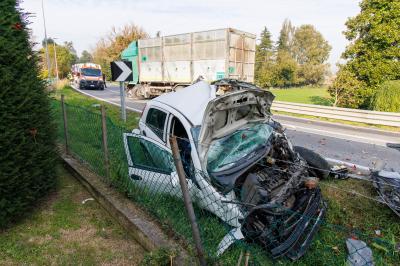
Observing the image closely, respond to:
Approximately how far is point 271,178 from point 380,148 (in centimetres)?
588

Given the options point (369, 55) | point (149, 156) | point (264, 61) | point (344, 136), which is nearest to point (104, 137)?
point (149, 156)

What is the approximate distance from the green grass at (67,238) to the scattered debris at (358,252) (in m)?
2.29

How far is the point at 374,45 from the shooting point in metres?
15.6

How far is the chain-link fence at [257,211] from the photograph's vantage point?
3.02 meters

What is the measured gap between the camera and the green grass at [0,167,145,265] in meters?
3.29

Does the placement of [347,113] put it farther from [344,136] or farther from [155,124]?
[155,124]

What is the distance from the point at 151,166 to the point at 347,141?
276 inches

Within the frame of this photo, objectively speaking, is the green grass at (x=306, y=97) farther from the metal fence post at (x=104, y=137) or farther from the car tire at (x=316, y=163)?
the metal fence post at (x=104, y=137)

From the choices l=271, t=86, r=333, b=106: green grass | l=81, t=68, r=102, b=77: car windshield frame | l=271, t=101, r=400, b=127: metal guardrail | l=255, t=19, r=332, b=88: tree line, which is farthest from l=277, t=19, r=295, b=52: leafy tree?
l=271, t=101, r=400, b=127: metal guardrail

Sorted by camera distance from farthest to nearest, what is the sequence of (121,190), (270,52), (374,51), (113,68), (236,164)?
(270,52)
(374,51)
(113,68)
(121,190)
(236,164)

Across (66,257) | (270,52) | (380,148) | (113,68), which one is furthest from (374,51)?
(270,52)

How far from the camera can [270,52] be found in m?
61.2

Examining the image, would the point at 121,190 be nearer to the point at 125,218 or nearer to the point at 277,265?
the point at 125,218

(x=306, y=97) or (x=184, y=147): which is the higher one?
(x=184, y=147)
